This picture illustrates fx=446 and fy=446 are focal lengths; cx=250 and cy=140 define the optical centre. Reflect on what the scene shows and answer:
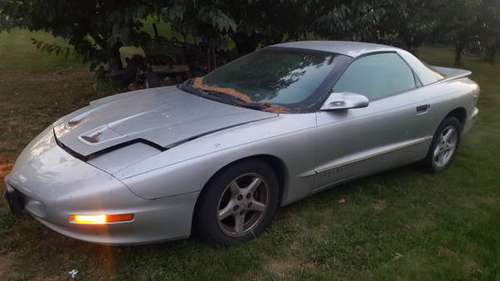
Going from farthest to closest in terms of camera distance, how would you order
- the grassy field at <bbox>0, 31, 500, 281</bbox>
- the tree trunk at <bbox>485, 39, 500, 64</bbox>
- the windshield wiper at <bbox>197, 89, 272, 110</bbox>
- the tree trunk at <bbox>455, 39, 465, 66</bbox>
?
the tree trunk at <bbox>485, 39, 500, 64</bbox>, the tree trunk at <bbox>455, 39, 465, 66</bbox>, the windshield wiper at <bbox>197, 89, 272, 110</bbox>, the grassy field at <bbox>0, 31, 500, 281</bbox>

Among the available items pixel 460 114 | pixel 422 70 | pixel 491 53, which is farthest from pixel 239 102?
pixel 491 53

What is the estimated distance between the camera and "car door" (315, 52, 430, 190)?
3.40 metres

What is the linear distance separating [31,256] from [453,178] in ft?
12.7

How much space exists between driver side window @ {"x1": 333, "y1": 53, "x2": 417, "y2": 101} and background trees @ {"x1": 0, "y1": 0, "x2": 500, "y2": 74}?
6.12 feet

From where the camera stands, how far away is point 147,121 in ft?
10.2

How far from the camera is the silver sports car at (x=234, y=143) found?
255 cm

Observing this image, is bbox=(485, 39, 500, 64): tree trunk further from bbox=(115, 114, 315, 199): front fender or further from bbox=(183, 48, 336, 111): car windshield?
bbox=(115, 114, 315, 199): front fender

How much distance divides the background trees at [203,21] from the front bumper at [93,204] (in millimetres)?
2878

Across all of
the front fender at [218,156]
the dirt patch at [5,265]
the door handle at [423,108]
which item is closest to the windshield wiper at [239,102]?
the front fender at [218,156]

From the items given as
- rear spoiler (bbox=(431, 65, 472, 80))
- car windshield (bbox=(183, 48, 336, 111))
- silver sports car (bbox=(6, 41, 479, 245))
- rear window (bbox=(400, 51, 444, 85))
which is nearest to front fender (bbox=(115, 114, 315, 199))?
silver sports car (bbox=(6, 41, 479, 245))

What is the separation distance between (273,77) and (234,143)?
1044 mm

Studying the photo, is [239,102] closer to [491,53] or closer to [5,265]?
[5,265]

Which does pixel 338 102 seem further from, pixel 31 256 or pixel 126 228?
pixel 31 256

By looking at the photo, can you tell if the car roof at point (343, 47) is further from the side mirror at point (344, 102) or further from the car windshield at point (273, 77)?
the side mirror at point (344, 102)
